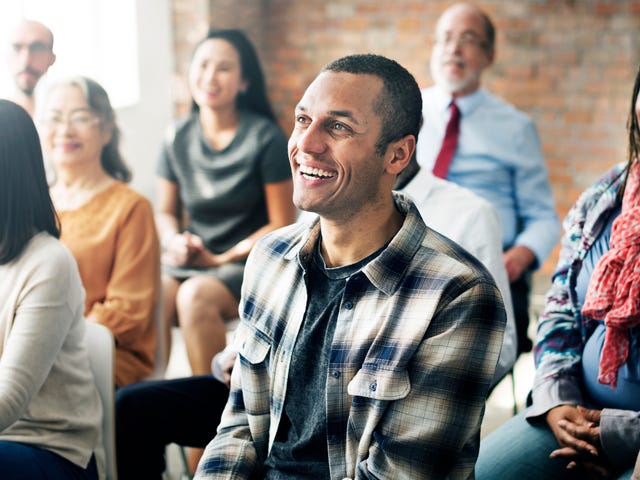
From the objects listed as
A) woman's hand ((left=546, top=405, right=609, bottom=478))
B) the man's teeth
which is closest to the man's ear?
the man's teeth

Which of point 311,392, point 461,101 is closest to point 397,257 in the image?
point 311,392

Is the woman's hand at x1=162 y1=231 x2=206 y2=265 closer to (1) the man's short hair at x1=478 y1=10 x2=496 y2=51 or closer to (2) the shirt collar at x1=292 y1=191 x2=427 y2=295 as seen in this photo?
(1) the man's short hair at x1=478 y1=10 x2=496 y2=51

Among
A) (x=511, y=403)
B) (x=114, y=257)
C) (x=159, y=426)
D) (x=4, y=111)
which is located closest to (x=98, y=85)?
(x=114, y=257)

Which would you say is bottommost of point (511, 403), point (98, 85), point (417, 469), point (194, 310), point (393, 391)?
point (511, 403)

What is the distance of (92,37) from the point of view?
349cm

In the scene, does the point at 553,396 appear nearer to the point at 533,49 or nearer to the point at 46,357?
the point at 46,357

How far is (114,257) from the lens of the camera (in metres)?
2.30

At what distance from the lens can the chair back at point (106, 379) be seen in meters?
1.81

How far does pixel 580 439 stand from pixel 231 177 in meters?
1.70

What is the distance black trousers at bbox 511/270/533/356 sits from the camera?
2.56 m

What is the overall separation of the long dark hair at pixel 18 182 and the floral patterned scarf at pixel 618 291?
1.13 metres

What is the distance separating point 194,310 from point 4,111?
1181 millimetres

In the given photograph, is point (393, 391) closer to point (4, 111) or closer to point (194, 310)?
point (4, 111)

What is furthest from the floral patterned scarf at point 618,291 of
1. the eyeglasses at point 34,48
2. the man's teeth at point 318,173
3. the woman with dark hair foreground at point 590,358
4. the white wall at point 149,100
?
the white wall at point 149,100
